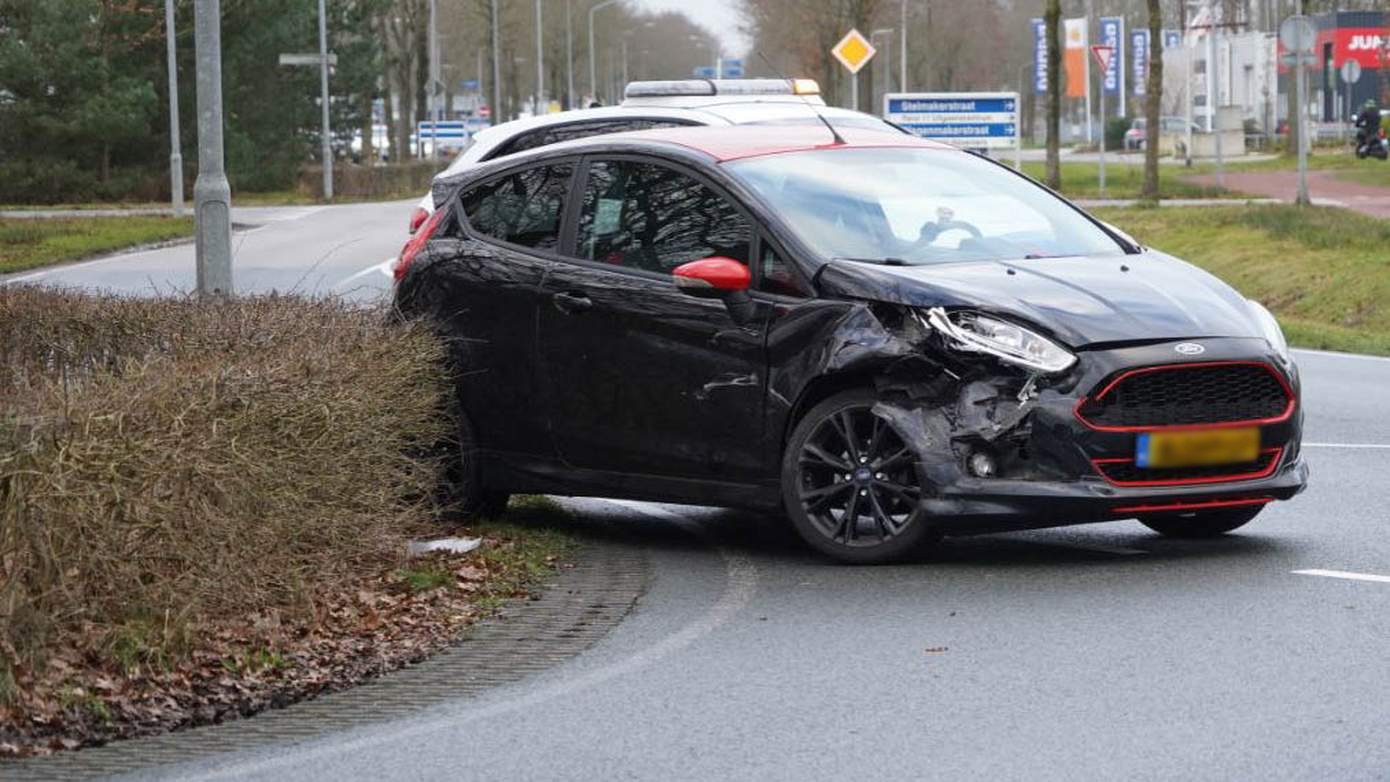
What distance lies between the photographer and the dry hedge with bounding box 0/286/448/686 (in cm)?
639

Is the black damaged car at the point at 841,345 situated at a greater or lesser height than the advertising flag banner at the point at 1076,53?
lesser

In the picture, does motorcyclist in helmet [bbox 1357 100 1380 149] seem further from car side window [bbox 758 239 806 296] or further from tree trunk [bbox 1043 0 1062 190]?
car side window [bbox 758 239 806 296]

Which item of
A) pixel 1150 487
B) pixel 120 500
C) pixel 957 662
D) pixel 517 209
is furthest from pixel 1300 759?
pixel 517 209

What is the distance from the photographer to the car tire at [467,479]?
981cm

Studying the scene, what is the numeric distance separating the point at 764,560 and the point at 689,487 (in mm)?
398

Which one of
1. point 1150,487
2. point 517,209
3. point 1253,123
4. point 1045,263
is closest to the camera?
point 1150,487

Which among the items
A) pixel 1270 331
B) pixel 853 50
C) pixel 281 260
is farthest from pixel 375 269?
pixel 1270 331

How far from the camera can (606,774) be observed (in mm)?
5742

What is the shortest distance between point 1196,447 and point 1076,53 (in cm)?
6318

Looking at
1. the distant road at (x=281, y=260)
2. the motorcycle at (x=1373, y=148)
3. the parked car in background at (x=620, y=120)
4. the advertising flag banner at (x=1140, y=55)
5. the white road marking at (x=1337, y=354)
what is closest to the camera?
the parked car in background at (x=620, y=120)

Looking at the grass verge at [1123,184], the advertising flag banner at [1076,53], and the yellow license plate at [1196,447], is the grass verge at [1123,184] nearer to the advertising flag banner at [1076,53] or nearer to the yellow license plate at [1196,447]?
the advertising flag banner at [1076,53]

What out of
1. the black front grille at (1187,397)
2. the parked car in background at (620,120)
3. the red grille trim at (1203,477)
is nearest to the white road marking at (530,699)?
the red grille trim at (1203,477)

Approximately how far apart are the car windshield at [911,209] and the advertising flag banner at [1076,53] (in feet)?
182

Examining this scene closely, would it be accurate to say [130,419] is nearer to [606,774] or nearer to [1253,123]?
[606,774]
